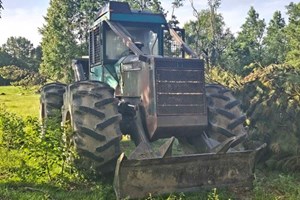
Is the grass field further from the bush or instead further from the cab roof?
the cab roof

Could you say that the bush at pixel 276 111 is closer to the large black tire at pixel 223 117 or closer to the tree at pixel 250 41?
the large black tire at pixel 223 117

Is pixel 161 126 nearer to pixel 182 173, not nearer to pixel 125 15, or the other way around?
pixel 182 173

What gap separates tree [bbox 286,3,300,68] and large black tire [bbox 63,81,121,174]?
4419cm

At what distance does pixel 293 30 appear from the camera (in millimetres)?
53281

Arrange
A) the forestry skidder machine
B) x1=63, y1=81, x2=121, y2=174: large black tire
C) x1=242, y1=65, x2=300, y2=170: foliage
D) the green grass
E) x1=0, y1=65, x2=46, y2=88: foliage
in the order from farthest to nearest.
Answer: the green grass < x1=0, y1=65, x2=46, y2=88: foliage < x1=242, y1=65, x2=300, y2=170: foliage < x1=63, y1=81, x2=121, y2=174: large black tire < the forestry skidder machine

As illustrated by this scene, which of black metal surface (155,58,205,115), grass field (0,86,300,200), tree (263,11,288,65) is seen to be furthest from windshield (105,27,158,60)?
tree (263,11,288,65)

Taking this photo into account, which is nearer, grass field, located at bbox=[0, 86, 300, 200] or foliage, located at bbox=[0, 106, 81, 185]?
grass field, located at bbox=[0, 86, 300, 200]

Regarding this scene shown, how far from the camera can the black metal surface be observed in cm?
562

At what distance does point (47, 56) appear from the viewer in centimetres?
3878

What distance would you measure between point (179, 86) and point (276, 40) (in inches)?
2285

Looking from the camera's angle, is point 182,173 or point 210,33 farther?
point 210,33

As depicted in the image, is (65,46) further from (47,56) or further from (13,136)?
(13,136)

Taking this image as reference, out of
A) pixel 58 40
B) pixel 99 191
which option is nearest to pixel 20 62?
pixel 58 40

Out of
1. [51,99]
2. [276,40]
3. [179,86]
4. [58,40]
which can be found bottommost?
[51,99]
